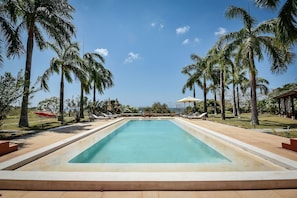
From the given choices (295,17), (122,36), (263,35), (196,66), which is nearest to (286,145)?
(295,17)

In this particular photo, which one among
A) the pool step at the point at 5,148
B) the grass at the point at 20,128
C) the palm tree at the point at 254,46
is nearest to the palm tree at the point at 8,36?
the grass at the point at 20,128

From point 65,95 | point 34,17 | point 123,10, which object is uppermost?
point 123,10

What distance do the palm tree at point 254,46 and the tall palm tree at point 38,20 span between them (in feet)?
35.7

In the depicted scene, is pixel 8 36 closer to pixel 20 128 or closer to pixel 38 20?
pixel 38 20

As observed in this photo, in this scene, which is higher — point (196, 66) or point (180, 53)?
point (180, 53)

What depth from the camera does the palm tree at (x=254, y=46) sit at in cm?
1337

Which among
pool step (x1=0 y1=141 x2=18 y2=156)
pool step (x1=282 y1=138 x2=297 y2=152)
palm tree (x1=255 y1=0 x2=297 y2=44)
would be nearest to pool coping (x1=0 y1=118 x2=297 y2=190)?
pool step (x1=0 y1=141 x2=18 y2=156)

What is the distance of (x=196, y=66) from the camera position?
88.6 feet

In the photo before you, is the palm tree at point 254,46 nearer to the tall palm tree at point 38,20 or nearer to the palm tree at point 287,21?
the palm tree at point 287,21

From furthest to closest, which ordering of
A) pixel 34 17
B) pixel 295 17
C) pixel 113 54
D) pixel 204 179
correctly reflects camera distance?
1. pixel 113 54
2. pixel 34 17
3. pixel 295 17
4. pixel 204 179

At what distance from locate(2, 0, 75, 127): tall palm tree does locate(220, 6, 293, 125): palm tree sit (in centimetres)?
1088

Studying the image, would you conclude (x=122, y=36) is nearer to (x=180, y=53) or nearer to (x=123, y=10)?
(x=123, y=10)

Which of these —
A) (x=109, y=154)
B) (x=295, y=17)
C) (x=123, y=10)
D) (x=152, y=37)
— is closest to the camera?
(x=109, y=154)

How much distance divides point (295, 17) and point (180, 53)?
18.1 metres
